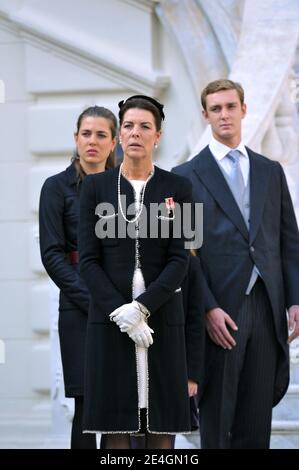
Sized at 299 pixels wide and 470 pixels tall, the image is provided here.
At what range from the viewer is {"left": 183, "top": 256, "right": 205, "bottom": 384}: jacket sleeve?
453 cm

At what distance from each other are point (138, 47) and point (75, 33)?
361 mm

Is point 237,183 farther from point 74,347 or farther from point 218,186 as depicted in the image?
point 74,347

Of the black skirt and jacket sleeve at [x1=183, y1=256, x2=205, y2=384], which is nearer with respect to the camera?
jacket sleeve at [x1=183, y1=256, x2=205, y2=384]

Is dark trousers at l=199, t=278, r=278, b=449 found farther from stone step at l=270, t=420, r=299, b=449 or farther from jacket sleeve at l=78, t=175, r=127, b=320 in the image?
stone step at l=270, t=420, r=299, b=449

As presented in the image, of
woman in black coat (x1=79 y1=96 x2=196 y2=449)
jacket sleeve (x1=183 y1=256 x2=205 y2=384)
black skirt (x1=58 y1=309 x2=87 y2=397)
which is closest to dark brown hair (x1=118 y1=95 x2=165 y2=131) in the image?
woman in black coat (x1=79 y1=96 x2=196 y2=449)

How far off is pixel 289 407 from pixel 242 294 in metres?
1.22

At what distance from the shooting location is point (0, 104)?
7543mm

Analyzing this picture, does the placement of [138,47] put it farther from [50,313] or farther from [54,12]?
[50,313]

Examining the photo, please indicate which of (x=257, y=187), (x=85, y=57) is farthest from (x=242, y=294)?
(x=85, y=57)

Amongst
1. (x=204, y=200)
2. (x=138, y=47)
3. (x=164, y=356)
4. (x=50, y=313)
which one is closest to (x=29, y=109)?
(x=138, y=47)

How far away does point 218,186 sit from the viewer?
482cm

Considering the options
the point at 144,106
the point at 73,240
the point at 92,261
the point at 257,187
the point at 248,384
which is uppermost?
the point at 144,106

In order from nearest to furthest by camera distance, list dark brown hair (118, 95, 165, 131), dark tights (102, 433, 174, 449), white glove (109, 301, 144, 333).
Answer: white glove (109, 301, 144, 333)
dark tights (102, 433, 174, 449)
dark brown hair (118, 95, 165, 131)

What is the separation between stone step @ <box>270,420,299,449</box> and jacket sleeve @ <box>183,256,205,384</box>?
127 centimetres
